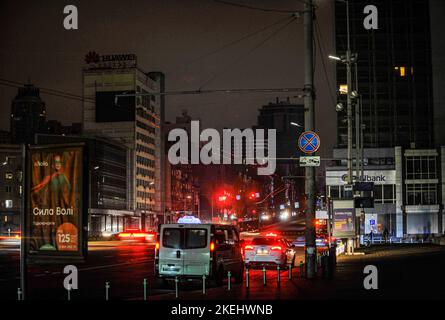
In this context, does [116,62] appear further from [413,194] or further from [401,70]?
[413,194]

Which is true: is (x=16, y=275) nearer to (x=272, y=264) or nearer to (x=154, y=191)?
(x=272, y=264)

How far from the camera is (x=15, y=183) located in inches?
4606

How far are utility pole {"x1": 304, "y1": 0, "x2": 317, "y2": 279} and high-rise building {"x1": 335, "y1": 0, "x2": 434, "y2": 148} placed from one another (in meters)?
86.3

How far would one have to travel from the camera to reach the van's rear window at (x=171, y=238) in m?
23.0

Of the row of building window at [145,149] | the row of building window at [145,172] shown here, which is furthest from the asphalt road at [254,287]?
the row of building window at [145,172]

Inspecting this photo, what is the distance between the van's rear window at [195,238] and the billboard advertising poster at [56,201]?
11.2 m

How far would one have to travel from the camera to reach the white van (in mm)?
22688

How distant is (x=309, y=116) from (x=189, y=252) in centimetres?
657

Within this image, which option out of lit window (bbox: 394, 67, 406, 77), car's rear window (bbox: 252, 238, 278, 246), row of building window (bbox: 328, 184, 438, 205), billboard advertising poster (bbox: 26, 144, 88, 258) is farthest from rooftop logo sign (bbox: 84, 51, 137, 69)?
billboard advertising poster (bbox: 26, 144, 88, 258)

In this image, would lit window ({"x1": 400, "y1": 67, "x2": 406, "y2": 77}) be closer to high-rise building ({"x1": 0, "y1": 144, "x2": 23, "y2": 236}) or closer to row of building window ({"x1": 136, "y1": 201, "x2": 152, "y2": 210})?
row of building window ({"x1": 136, "y1": 201, "x2": 152, "y2": 210})

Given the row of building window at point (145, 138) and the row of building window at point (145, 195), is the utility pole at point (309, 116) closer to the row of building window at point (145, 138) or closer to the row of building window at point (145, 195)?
the row of building window at point (145, 138)

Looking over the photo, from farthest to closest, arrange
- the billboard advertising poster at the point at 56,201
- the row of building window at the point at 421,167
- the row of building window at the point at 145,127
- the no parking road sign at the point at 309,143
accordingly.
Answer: the row of building window at the point at 145,127
the row of building window at the point at 421,167
the no parking road sign at the point at 309,143
the billboard advertising poster at the point at 56,201
